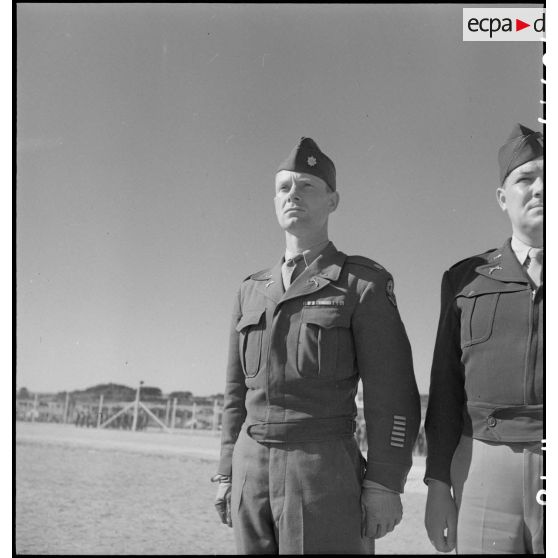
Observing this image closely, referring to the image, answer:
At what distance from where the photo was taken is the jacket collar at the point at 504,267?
2.36m

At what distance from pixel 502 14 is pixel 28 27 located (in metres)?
2.46

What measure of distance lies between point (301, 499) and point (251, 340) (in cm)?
68

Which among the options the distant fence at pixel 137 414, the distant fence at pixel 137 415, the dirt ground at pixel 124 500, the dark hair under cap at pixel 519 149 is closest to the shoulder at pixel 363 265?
the dark hair under cap at pixel 519 149

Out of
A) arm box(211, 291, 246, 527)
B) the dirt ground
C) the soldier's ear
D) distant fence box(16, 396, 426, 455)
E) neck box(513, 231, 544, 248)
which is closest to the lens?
neck box(513, 231, 544, 248)

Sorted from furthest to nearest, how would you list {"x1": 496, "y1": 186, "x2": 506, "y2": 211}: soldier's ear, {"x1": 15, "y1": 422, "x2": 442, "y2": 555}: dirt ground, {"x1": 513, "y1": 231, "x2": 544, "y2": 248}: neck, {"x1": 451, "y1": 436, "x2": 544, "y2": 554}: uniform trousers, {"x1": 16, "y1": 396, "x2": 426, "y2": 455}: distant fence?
1. {"x1": 16, "y1": 396, "x2": 426, "y2": 455}: distant fence
2. {"x1": 15, "y1": 422, "x2": 442, "y2": 555}: dirt ground
3. {"x1": 496, "y1": 186, "x2": 506, "y2": 211}: soldier's ear
4. {"x1": 513, "y1": 231, "x2": 544, "y2": 248}: neck
5. {"x1": 451, "y1": 436, "x2": 544, "y2": 554}: uniform trousers

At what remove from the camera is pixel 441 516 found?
90.4 inches

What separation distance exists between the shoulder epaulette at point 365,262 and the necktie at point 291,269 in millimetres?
211

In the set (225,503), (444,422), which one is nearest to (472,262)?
(444,422)

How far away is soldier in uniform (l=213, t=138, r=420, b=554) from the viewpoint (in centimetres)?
230

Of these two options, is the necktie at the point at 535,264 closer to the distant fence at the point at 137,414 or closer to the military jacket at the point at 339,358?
the military jacket at the point at 339,358

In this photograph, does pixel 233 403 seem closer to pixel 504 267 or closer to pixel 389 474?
pixel 389 474

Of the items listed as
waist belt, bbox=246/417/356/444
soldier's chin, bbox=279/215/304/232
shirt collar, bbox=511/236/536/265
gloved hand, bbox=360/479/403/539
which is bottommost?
gloved hand, bbox=360/479/403/539

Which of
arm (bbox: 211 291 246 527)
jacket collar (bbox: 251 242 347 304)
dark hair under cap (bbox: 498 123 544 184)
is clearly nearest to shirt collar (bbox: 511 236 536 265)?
dark hair under cap (bbox: 498 123 544 184)

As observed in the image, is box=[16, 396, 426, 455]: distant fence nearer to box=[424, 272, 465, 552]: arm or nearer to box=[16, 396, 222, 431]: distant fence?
box=[16, 396, 222, 431]: distant fence
